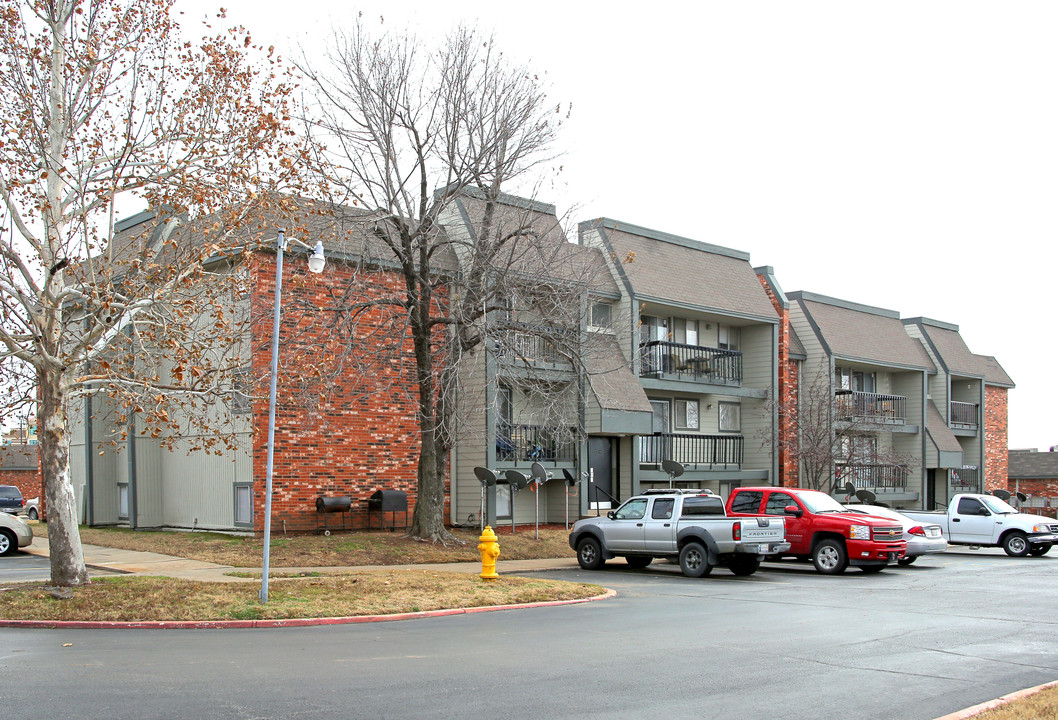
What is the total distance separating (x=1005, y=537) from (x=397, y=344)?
16.6m

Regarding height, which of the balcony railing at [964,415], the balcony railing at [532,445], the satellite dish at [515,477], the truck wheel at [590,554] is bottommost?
the truck wheel at [590,554]

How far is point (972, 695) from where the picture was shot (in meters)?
8.55

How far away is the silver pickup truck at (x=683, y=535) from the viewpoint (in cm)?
1888

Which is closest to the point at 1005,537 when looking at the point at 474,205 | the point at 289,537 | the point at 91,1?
the point at 474,205

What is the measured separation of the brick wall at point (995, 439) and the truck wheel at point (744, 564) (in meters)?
31.8

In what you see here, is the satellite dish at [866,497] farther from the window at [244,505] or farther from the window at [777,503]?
the window at [244,505]

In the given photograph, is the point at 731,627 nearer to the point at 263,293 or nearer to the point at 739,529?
the point at 739,529

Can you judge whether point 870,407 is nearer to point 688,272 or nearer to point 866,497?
point 866,497

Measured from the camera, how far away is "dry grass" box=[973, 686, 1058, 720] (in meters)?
7.30

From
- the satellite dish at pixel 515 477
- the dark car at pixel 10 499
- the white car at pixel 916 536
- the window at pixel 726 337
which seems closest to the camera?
the white car at pixel 916 536

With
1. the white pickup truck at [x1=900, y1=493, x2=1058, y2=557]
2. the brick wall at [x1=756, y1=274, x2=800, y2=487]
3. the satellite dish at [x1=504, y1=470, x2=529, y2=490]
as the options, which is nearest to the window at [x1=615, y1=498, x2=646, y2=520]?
the satellite dish at [x1=504, y1=470, x2=529, y2=490]

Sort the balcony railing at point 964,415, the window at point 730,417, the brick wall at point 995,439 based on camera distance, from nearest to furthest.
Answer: the window at point 730,417
the balcony railing at point 964,415
the brick wall at point 995,439

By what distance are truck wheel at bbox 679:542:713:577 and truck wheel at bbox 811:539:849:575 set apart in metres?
2.77

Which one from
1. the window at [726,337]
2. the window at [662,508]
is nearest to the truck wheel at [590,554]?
the window at [662,508]
